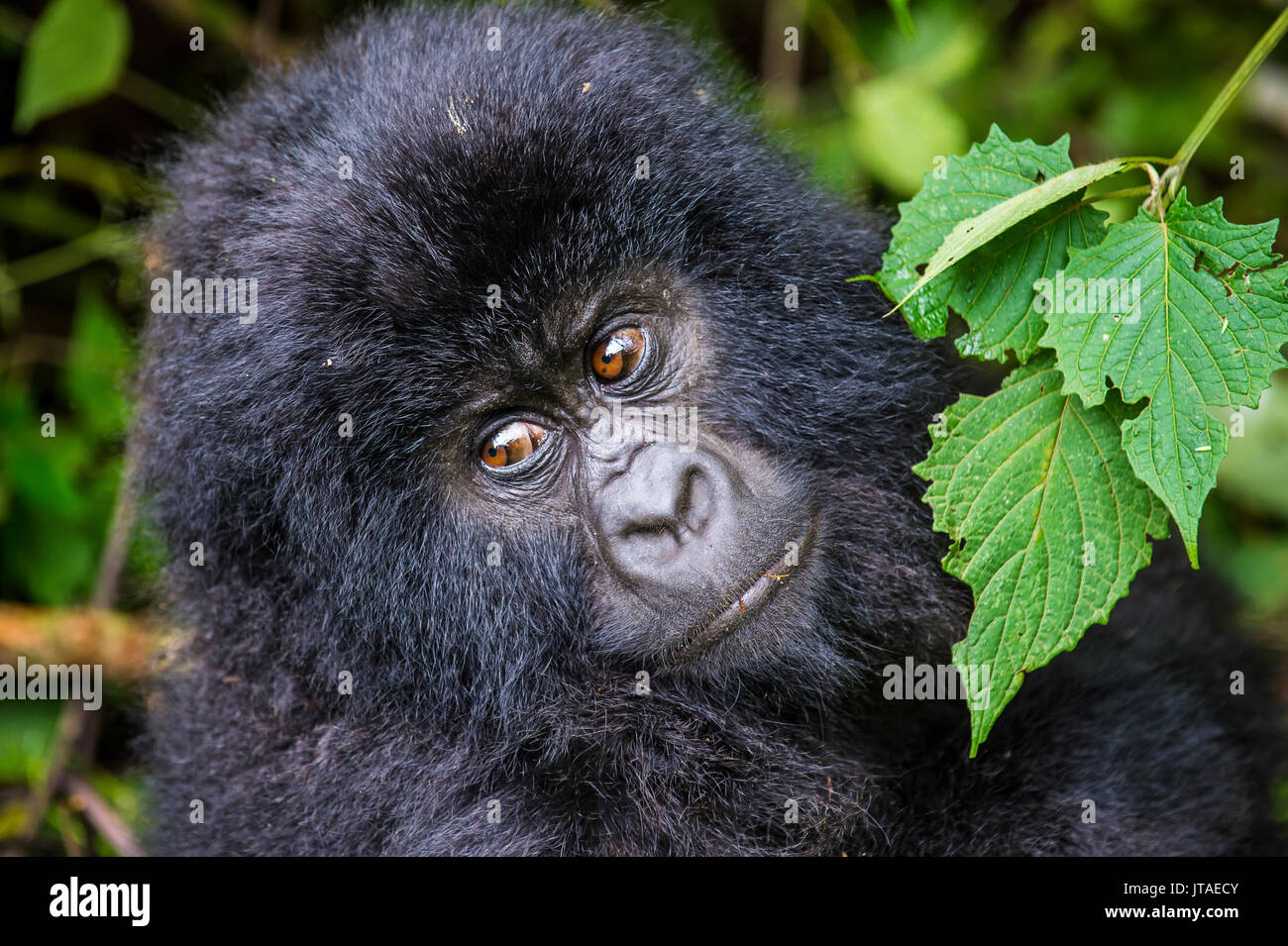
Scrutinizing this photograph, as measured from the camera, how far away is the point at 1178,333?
1990 mm

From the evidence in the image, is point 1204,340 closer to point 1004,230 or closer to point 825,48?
point 1004,230

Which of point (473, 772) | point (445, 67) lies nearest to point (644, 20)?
point (445, 67)

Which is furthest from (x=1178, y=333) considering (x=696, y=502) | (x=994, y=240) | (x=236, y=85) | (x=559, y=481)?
(x=236, y=85)

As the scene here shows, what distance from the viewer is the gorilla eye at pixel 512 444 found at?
2.55 metres

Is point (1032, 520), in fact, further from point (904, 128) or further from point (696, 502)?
point (904, 128)

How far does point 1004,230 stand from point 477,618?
137cm

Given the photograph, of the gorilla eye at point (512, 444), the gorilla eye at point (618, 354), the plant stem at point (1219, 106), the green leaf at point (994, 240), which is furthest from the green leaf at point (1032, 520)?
the gorilla eye at point (512, 444)

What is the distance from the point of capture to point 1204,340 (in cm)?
199

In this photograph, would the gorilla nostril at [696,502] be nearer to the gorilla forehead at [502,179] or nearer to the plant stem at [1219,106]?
the gorilla forehead at [502,179]

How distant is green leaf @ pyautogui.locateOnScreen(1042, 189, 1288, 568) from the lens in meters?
1.95

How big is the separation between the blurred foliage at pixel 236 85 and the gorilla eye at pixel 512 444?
6.45 ft

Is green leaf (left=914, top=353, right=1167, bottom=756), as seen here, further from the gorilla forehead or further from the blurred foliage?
the blurred foliage

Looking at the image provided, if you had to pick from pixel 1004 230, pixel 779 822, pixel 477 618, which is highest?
pixel 1004 230

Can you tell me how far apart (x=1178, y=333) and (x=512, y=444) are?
1.34m
